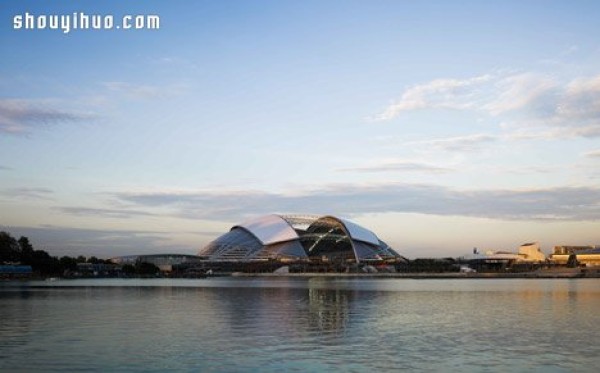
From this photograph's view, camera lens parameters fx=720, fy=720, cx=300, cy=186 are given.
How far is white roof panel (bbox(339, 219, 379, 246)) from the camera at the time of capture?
158 m

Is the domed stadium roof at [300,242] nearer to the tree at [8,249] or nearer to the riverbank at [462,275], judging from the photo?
the riverbank at [462,275]

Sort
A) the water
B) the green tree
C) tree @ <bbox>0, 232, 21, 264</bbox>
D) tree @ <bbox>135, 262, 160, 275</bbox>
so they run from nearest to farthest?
1. the water
2. tree @ <bbox>0, 232, 21, 264</bbox>
3. the green tree
4. tree @ <bbox>135, 262, 160, 275</bbox>

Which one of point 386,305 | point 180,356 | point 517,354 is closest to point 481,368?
point 517,354

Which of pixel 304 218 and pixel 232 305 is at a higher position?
pixel 304 218

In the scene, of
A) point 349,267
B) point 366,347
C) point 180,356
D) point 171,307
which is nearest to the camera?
point 180,356

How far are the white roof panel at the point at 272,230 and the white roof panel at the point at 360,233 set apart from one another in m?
11.9

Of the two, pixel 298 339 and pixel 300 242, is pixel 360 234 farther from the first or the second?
pixel 298 339

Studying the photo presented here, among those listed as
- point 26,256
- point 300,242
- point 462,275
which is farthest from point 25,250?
point 462,275

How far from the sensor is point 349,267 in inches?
6137

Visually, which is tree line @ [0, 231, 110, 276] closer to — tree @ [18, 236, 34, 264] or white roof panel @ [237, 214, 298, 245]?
tree @ [18, 236, 34, 264]

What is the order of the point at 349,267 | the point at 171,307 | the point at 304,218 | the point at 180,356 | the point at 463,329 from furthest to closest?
the point at 304,218 → the point at 349,267 → the point at 171,307 → the point at 463,329 → the point at 180,356

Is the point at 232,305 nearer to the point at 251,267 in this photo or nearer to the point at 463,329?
the point at 463,329

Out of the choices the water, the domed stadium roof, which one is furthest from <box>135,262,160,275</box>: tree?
the water

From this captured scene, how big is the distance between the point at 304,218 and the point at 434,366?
477ft
